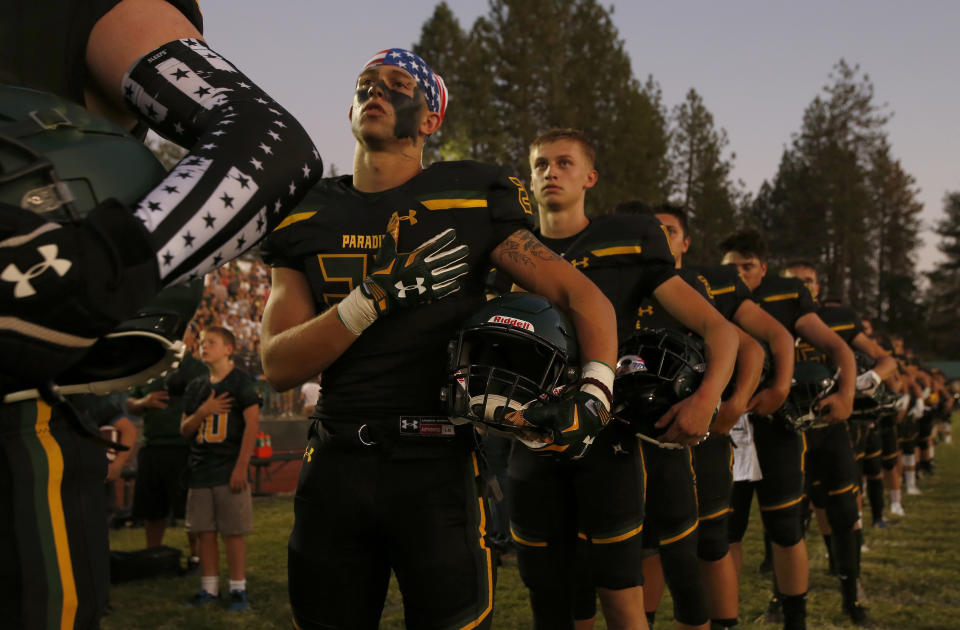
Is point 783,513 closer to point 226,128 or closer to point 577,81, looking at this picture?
point 226,128

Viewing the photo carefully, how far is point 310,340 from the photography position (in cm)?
257

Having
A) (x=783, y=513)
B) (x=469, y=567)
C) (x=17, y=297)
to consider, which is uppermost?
(x=17, y=297)

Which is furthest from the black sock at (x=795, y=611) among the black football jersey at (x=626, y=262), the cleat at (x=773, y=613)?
the black football jersey at (x=626, y=262)

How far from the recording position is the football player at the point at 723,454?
521 cm

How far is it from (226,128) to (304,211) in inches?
70.6

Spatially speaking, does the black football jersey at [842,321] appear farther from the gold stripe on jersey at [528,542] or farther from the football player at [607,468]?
the gold stripe on jersey at [528,542]

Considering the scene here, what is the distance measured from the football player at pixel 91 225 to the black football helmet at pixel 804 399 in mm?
5393

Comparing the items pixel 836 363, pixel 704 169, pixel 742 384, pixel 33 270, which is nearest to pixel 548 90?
pixel 704 169

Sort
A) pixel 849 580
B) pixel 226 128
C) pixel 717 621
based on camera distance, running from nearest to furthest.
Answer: pixel 226 128 < pixel 717 621 < pixel 849 580

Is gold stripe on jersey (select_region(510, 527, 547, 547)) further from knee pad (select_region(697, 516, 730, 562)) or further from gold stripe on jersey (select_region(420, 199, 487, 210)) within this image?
gold stripe on jersey (select_region(420, 199, 487, 210))

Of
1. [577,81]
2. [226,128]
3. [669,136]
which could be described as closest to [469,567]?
[226,128]

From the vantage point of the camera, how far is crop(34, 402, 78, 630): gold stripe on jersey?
1.27 metres

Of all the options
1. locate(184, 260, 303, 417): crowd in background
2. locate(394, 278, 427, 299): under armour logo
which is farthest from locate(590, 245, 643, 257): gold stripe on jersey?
locate(184, 260, 303, 417): crowd in background

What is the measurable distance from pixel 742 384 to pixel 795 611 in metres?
2.05
